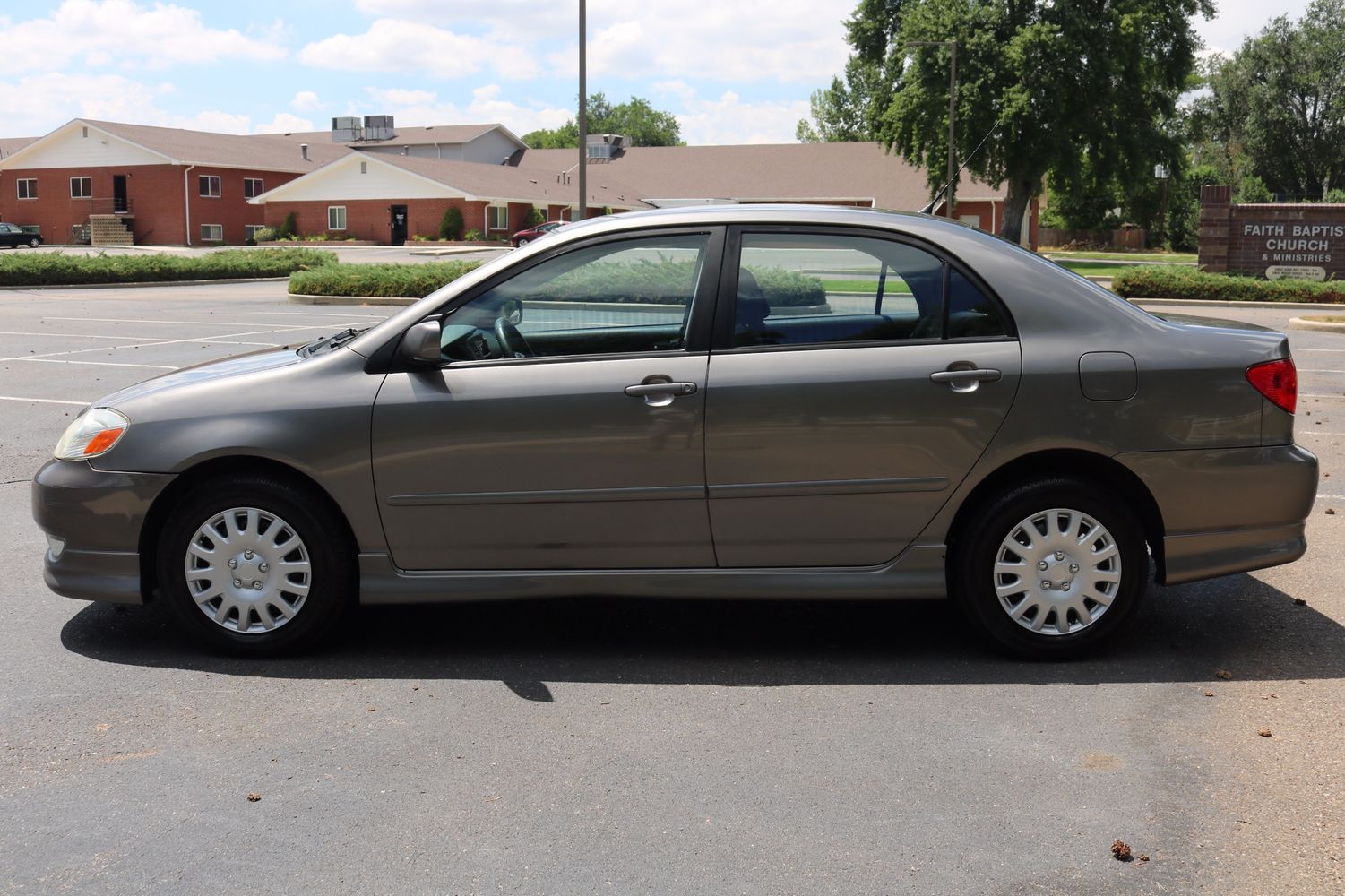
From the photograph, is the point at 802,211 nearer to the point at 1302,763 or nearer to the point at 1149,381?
the point at 1149,381

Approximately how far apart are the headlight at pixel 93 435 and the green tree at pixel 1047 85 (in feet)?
138

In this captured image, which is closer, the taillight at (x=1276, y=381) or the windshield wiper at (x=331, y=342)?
the taillight at (x=1276, y=381)

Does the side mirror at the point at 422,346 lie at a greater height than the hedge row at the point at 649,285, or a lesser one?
lesser

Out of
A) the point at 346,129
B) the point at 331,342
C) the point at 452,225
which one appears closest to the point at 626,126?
the point at 346,129

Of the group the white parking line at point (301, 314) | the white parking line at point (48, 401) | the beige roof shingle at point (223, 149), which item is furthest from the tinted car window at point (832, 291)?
the beige roof shingle at point (223, 149)

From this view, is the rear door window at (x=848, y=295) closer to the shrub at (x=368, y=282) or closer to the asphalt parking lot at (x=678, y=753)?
the asphalt parking lot at (x=678, y=753)

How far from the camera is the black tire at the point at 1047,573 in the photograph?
16.3 feet

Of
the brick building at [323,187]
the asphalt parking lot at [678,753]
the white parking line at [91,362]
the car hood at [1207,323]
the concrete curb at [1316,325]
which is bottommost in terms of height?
the asphalt parking lot at [678,753]

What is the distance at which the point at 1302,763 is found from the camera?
13.5 feet

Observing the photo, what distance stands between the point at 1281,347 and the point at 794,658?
231 centimetres

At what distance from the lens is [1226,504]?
16.6 feet

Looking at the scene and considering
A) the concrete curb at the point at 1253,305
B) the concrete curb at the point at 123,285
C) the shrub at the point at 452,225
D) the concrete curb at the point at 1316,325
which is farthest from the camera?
the shrub at the point at 452,225

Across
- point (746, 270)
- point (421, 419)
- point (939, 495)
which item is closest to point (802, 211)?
point (746, 270)

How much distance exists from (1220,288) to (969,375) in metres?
26.2
